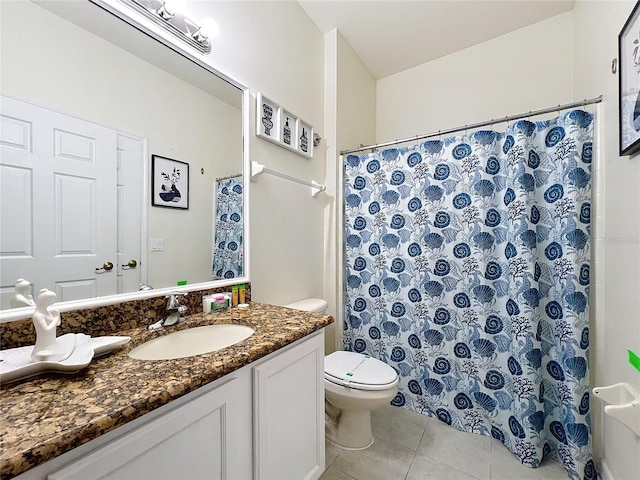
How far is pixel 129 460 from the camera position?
547 mm

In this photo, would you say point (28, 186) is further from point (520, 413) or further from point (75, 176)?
point (520, 413)

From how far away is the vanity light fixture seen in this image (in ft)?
3.30

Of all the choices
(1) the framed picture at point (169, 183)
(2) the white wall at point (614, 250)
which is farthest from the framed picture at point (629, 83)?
(1) the framed picture at point (169, 183)

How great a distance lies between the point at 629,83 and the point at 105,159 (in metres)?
1.89

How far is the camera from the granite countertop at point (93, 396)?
16.6 inches

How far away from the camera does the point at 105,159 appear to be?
918 millimetres

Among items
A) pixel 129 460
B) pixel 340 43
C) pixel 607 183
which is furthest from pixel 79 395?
pixel 340 43

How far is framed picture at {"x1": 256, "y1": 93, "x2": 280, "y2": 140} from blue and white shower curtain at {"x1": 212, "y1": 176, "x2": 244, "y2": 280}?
1.05ft

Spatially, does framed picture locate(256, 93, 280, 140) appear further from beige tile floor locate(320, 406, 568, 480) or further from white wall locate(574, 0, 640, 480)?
beige tile floor locate(320, 406, 568, 480)

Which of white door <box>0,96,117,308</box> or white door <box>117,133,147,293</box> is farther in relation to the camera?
white door <box>117,133,147,293</box>

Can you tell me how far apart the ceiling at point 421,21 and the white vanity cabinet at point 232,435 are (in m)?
2.09

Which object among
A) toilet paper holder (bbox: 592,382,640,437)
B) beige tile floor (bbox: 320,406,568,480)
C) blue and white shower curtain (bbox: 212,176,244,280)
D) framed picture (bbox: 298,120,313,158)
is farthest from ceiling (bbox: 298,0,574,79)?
beige tile floor (bbox: 320,406,568,480)

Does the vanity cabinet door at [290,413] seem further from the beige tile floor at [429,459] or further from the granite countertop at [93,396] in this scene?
the beige tile floor at [429,459]

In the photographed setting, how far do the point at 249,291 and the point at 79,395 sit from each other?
86 cm
